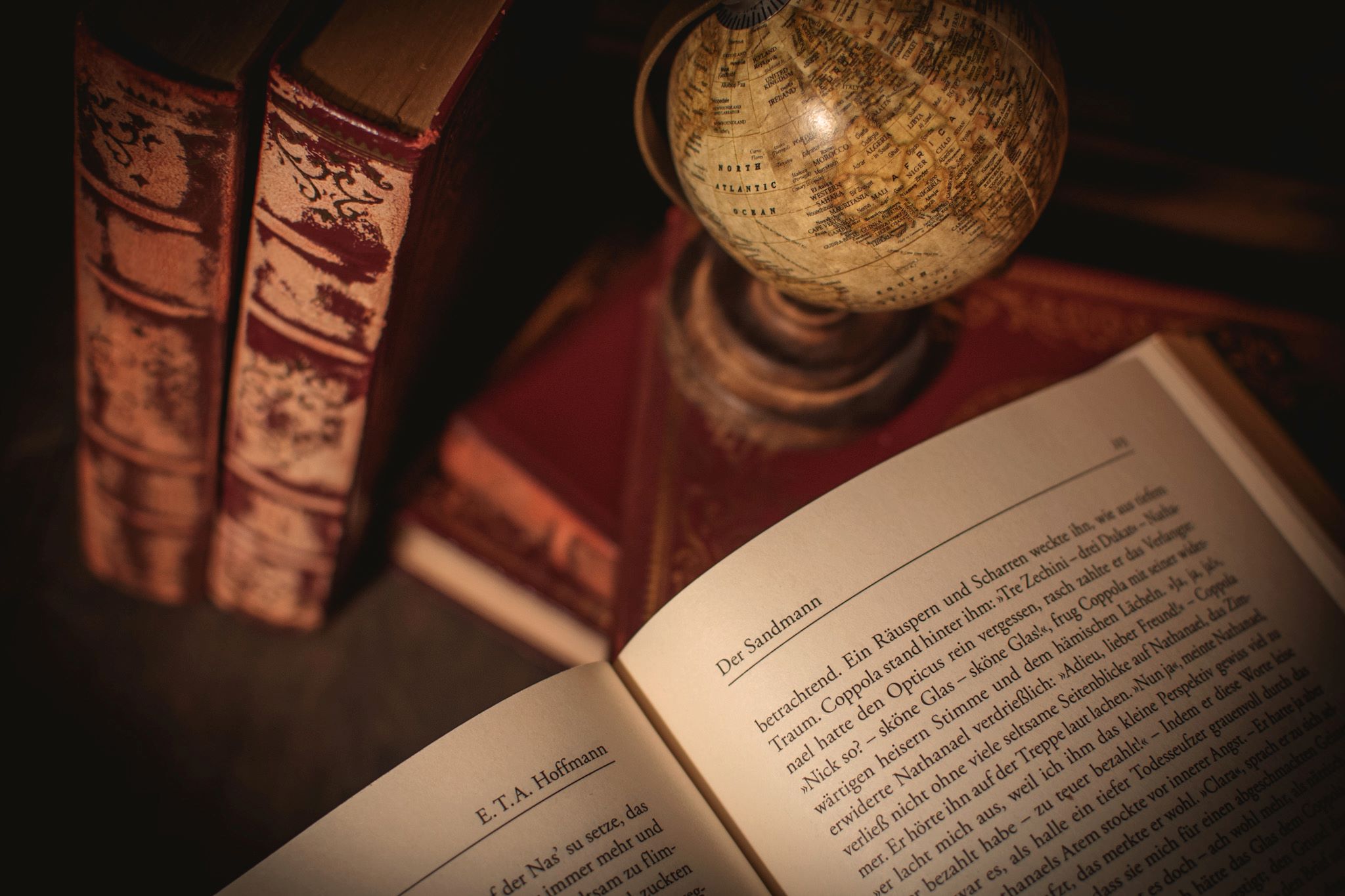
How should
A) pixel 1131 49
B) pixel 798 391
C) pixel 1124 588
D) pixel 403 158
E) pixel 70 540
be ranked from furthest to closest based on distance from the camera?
pixel 70 540 < pixel 1131 49 < pixel 798 391 < pixel 1124 588 < pixel 403 158

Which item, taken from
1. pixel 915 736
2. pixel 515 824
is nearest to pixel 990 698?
pixel 915 736

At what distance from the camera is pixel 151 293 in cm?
55

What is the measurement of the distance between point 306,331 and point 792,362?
359 millimetres

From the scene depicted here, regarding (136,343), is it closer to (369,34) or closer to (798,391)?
(369,34)

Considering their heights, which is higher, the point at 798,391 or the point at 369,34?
the point at 369,34

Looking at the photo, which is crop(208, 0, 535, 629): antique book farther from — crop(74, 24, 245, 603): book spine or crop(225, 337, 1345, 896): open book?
crop(225, 337, 1345, 896): open book

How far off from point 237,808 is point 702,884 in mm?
608

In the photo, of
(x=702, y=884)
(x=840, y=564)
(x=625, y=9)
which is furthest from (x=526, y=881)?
(x=625, y=9)

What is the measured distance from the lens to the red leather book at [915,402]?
691mm

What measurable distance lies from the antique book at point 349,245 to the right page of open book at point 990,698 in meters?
0.27

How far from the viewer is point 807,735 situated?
1.65 ft

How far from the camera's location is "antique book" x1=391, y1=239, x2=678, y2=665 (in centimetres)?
79

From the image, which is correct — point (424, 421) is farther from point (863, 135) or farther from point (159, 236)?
point (863, 135)

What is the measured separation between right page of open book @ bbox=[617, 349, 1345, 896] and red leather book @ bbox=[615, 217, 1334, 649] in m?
0.16
